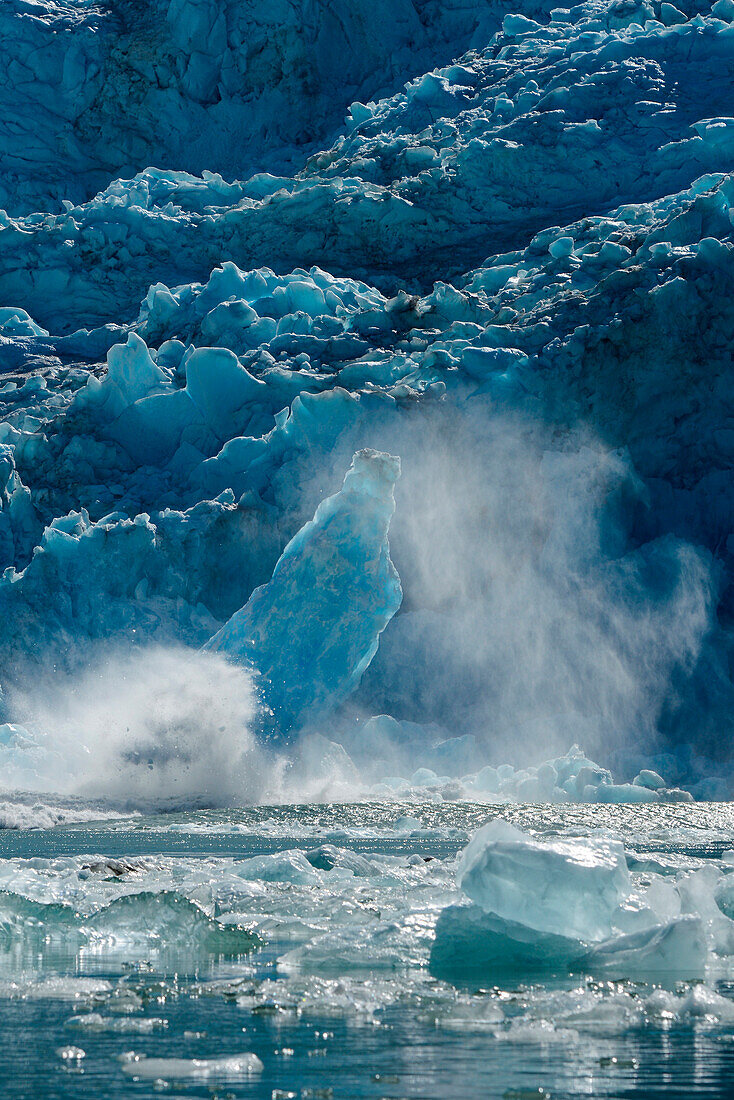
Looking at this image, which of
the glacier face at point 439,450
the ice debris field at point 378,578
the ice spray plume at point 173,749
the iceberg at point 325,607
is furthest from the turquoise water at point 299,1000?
the glacier face at point 439,450

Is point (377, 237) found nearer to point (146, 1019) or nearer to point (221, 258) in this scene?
point (221, 258)

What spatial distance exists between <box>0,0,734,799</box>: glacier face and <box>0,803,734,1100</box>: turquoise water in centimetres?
828

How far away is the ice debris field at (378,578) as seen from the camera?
4.30 metres

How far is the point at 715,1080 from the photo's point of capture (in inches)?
125

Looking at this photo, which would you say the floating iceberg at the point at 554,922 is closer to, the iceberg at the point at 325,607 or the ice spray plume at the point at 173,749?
the iceberg at the point at 325,607

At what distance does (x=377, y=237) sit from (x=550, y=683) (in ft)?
38.5

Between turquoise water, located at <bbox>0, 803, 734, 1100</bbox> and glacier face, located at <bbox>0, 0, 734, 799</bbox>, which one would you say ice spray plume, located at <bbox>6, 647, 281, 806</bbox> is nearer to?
glacier face, located at <bbox>0, 0, 734, 799</bbox>

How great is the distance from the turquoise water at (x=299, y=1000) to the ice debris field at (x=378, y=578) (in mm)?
23

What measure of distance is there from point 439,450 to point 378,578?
4.68m

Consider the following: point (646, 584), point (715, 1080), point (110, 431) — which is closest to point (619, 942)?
point (715, 1080)

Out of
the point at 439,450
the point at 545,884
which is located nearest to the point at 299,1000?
the point at 545,884

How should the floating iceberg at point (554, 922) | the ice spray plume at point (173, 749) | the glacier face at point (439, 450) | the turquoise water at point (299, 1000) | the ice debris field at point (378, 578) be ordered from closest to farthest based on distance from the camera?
the turquoise water at point (299, 1000), the ice debris field at point (378, 578), the floating iceberg at point (554, 922), the ice spray plume at point (173, 749), the glacier face at point (439, 450)

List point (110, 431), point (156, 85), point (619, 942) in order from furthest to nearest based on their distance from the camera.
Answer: point (156, 85)
point (110, 431)
point (619, 942)

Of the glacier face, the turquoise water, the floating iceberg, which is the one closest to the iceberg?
the glacier face
